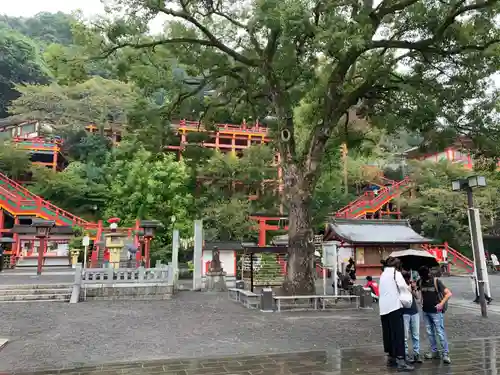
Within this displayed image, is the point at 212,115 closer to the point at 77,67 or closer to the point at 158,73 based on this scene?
the point at 158,73

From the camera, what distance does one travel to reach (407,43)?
11305mm

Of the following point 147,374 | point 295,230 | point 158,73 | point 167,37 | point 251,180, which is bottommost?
point 147,374

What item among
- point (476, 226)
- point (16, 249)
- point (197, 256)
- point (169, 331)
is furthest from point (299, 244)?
point (16, 249)

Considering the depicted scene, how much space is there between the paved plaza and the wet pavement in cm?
→ 1

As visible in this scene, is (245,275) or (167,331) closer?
(167,331)

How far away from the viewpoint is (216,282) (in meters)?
17.0

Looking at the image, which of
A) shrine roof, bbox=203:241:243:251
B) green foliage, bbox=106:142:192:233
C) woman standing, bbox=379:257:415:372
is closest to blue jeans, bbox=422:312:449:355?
woman standing, bbox=379:257:415:372

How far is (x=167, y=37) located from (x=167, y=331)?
8.85 meters

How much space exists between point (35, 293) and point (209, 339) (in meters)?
8.99

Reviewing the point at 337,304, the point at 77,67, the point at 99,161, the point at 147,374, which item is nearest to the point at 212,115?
the point at 77,67

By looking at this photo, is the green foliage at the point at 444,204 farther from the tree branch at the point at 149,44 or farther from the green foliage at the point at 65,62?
the green foliage at the point at 65,62

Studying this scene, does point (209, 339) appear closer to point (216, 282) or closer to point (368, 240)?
point (216, 282)

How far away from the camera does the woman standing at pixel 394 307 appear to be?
532 centimetres

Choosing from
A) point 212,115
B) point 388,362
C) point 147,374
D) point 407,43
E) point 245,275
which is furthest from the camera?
point 245,275
